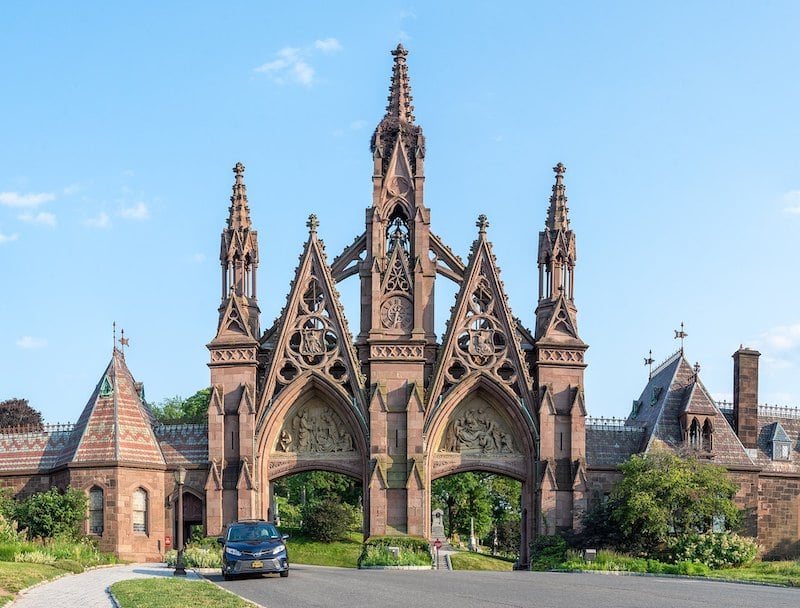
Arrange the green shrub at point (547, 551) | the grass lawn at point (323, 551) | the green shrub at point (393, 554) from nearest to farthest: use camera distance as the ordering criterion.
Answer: the green shrub at point (393, 554), the green shrub at point (547, 551), the grass lawn at point (323, 551)

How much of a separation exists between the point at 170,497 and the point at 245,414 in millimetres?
4600

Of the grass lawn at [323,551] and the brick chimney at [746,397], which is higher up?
the brick chimney at [746,397]

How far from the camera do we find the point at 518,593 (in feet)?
90.6

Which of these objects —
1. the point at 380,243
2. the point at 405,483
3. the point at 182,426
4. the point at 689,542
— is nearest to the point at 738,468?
the point at 689,542

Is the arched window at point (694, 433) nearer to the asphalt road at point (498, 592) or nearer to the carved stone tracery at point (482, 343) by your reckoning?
the carved stone tracery at point (482, 343)

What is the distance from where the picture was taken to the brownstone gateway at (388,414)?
51344 millimetres

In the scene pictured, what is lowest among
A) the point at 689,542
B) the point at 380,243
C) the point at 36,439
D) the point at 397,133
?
the point at 689,542

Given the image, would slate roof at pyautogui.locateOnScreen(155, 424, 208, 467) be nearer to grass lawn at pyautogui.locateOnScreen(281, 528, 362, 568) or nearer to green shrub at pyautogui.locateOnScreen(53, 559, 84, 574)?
grass lawn at pyautogui.locateOnScreen(281, 528, 362, 568)

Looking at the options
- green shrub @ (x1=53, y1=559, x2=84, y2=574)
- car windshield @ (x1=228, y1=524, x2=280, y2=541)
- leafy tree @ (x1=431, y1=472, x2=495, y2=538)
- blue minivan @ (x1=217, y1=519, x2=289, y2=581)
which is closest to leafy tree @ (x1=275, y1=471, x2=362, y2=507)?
leafy tree @ (x1=431, y1=472, x2=495, y2=538)

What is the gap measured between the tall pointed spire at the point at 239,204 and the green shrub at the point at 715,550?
22204 mm

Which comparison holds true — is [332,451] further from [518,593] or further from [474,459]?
[518,593]

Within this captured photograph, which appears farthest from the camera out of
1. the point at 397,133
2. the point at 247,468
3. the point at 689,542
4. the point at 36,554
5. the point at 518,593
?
the point at 397,133

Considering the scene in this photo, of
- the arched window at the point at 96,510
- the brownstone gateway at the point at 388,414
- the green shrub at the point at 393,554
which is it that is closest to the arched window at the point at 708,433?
the brownstone gateway at the point at 388,414

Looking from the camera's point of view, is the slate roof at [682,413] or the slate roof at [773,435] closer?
the slate roof at [682,413]
